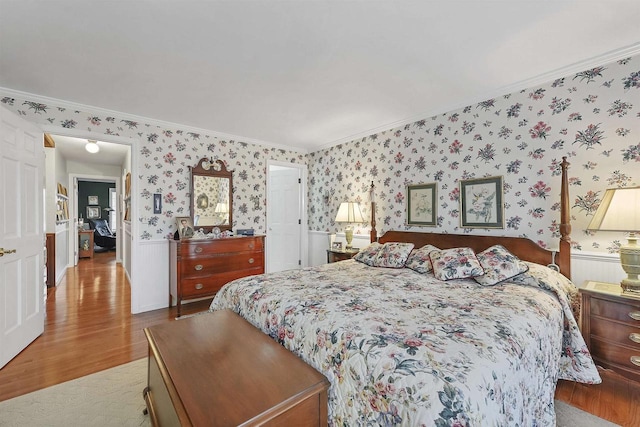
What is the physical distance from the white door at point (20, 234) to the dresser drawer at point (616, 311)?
4.42 meters

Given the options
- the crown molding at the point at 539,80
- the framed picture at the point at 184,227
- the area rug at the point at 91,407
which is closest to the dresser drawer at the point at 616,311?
the area rug at the point at 91,407

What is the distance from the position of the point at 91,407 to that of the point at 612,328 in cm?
346

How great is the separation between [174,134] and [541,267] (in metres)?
4.29

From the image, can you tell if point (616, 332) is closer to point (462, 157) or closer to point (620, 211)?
point (620, 211)

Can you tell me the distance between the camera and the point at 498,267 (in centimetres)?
224

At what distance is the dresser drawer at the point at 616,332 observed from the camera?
181 cm

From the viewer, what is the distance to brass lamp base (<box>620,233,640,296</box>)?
6.13 feet

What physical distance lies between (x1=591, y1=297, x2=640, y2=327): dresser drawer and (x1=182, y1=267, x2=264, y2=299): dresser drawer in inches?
140

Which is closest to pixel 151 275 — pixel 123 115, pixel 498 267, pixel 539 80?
pixel 123 115

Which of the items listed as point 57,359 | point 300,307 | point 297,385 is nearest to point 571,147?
point 300,307

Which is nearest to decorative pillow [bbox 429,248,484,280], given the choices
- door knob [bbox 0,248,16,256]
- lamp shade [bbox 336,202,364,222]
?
lamp shade [bbox 336,202,364,222]

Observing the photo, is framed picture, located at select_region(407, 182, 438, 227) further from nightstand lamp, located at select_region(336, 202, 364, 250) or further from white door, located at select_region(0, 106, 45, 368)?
white door, located at select_region(0, 106, 45, 368)

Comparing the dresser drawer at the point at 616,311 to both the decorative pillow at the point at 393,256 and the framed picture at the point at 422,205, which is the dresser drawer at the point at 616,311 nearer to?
the decorative pillow at the point at 393,256

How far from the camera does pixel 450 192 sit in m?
3.15
